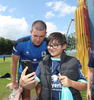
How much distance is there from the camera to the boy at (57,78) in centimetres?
133

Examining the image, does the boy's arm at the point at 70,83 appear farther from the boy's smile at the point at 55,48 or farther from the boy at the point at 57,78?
the boy's smile at the point at 55,48

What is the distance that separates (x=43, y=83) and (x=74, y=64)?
45 centimetres

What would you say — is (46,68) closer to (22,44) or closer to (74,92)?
(74,92)

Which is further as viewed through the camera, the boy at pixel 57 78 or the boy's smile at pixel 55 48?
the boy's smile at pixel 55 48

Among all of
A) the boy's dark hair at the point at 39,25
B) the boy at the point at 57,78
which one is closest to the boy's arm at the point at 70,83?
the boy at the point at 57,78

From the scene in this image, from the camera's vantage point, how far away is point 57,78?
4.66 feet

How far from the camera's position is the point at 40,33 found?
1.77 metres

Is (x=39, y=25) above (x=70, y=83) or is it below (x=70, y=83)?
above

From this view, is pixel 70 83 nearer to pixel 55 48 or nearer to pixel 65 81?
pixel 65 81

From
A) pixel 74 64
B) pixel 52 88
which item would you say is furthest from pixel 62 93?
pixel 74 64

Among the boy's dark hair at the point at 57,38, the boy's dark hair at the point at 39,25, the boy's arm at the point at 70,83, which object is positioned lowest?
the boy's arm at the point at 70,83

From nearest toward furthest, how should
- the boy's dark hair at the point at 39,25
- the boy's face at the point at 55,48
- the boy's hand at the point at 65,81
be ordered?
the boy's hand at the point at 65,81, the boy's face at the point at 55,48, the boy's dark hair at the point at 39,25

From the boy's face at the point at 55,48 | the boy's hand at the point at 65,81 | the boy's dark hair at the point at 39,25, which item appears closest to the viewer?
the boy's hand at the point at 65,81

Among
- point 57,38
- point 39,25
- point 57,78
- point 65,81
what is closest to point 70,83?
point 65,81
